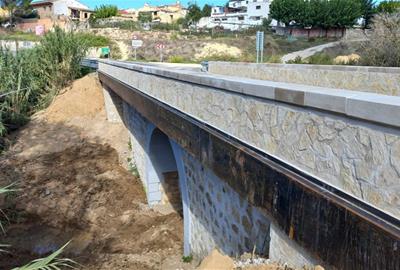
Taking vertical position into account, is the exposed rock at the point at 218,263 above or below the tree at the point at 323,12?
below

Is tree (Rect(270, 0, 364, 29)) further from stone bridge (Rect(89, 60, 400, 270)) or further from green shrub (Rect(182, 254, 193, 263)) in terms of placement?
stone bridge (Rect(89, 60, 400, 270))

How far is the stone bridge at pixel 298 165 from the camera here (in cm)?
194

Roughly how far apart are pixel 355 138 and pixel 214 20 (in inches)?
2954

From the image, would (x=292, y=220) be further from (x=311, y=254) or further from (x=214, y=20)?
(x=214, y=20)

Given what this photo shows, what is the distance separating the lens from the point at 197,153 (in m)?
4.43

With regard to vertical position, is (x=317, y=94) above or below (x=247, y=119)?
above

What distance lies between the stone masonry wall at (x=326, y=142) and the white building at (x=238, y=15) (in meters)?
61.3

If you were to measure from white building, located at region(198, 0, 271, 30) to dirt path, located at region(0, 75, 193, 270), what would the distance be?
1955 inches

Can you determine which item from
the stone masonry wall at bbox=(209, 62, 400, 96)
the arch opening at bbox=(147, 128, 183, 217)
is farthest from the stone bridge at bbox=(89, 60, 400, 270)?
the arch opening at bbox=(147, 128, 183, 217)

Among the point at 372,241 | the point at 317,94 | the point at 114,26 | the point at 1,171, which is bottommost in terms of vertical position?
the point at 1,171

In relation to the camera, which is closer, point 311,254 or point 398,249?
point 398,249

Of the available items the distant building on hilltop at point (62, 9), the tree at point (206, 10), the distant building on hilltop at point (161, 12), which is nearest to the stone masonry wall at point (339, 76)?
the distant building on hilltop at point (62, 9)

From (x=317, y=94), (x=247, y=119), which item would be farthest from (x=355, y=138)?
(x=247, y=119)

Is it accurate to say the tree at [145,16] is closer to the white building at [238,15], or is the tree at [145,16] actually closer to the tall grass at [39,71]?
the white building at [238,15]
